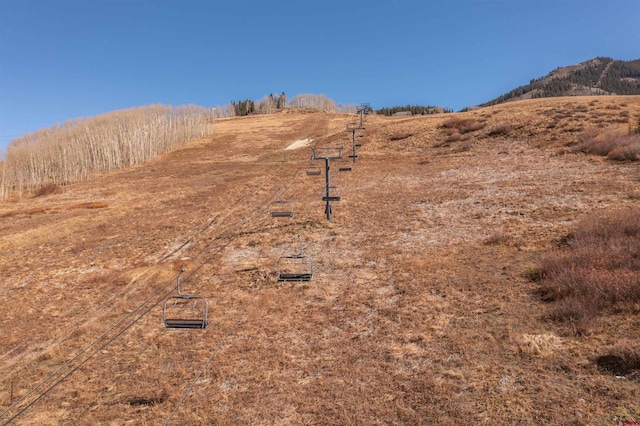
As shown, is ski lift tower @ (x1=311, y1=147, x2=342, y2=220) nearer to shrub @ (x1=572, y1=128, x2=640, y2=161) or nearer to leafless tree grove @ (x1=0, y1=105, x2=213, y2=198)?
shrub @ (x1=572, y1=128, x2=640, y2=161)

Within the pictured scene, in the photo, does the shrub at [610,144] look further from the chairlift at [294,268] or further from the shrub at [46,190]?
the shrub at [46,190]

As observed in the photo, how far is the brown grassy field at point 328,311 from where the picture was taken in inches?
333

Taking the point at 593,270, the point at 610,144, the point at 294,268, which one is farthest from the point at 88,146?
the point at 610,144

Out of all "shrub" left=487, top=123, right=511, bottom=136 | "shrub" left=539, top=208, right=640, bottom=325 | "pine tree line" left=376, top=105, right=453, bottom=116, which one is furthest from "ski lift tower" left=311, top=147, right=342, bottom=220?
"pine tree line" left=376, top=105, right=453, bottom=116

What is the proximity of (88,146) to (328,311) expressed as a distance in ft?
197

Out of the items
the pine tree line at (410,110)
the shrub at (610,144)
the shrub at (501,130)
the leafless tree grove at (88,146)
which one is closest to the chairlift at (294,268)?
the shrub at (610,144)

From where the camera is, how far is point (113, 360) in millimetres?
11477

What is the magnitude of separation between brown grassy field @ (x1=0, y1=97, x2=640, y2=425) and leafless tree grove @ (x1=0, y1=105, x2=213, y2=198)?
2137 centimetres

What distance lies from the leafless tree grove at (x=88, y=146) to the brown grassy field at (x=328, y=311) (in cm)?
2137

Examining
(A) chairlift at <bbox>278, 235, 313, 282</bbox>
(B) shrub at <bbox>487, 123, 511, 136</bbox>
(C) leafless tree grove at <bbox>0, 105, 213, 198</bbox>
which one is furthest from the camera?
(C) leafless tree grove at <bbox>0, 105, 213, 198</bbox>

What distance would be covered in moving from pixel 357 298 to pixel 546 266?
6.90 m

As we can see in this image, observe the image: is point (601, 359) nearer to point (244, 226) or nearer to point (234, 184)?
point (244, 226)

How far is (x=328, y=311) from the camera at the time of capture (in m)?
13.1

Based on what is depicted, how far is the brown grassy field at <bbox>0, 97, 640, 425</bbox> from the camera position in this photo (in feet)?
27.7
